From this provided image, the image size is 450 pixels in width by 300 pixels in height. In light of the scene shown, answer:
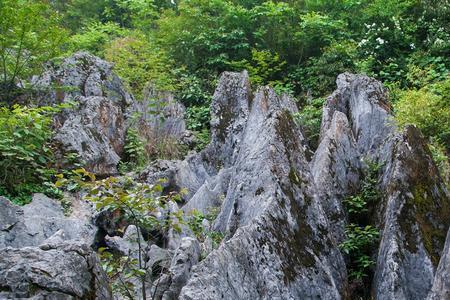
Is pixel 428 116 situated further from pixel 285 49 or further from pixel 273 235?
pixel 285 49

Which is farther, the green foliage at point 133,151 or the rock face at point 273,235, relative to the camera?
the green foliage at point 133,151

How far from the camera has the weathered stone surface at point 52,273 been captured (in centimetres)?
379

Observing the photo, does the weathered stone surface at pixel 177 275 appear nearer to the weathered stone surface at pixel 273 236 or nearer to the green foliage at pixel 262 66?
the weathered stone surface at pixel 273 236

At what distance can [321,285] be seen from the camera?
537cm

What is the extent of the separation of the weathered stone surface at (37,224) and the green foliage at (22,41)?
394cm

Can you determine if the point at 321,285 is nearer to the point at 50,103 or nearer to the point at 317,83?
the point at 50,103

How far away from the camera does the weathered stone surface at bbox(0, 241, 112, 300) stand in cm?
379

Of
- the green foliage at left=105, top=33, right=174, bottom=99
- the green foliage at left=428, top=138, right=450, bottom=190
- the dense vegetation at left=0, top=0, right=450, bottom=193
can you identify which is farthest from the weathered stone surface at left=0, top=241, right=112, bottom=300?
the green foliage at left=105, top=33, right=174, bottom=99

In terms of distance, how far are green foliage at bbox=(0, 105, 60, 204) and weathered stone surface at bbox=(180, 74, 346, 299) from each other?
426 centimetres

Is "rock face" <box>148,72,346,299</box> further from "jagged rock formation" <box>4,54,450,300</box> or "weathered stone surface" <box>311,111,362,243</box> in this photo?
"weathered stone surface" <box>311,111,362,243</box>

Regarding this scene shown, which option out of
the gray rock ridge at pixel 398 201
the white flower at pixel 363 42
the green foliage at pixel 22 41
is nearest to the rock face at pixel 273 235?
the gray rock ridge at pixel 398 201

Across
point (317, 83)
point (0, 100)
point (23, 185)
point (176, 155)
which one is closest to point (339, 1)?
point (317, 83)

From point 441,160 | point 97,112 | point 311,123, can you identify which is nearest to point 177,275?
point 441,160

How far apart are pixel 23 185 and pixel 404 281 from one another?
7061 mm
